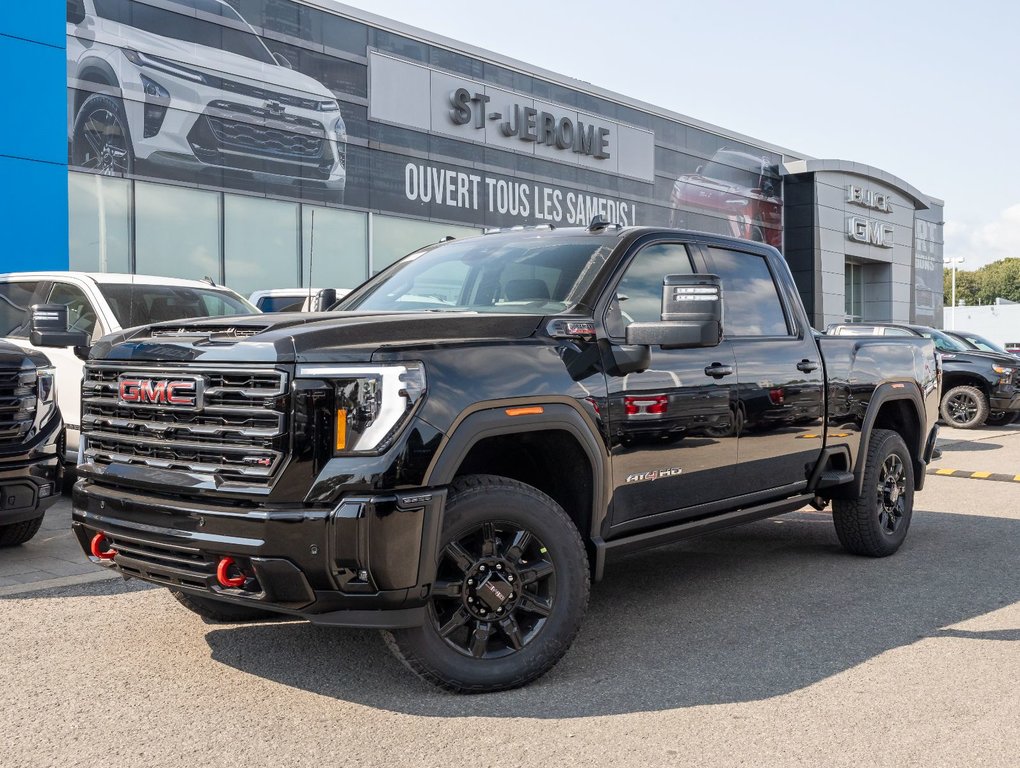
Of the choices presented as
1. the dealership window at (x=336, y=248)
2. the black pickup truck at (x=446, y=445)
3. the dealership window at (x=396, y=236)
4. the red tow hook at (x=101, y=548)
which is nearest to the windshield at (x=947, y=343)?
the dealership window at (x=396, y=236)

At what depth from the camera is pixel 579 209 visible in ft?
94.5

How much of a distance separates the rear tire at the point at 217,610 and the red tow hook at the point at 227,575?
1194mm

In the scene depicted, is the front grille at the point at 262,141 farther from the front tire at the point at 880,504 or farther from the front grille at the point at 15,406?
the front tire at the point at 880,504

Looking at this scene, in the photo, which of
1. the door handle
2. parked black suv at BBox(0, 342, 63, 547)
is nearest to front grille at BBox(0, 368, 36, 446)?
parked black suv at BBox(0, 342, 63, 547)

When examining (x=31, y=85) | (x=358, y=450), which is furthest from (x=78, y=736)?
(x=31, y=85)

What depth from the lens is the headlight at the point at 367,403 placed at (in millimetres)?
3641

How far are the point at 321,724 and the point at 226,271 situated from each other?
1768 centimetres

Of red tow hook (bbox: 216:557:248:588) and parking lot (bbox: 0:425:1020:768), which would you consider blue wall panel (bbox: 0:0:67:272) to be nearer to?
parking lot (bbox: 0:425:1020:768)

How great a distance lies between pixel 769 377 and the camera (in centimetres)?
557

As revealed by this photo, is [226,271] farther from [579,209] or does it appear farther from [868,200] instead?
[868,200]

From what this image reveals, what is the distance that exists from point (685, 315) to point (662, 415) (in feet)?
1.92

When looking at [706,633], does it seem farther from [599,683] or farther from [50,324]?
[50,324]

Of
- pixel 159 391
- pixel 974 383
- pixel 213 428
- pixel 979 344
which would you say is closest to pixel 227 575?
A: pixel 213 428

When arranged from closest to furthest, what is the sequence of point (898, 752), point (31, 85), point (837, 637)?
point (898, 752) → point (837, 637) → point (31, 85)
